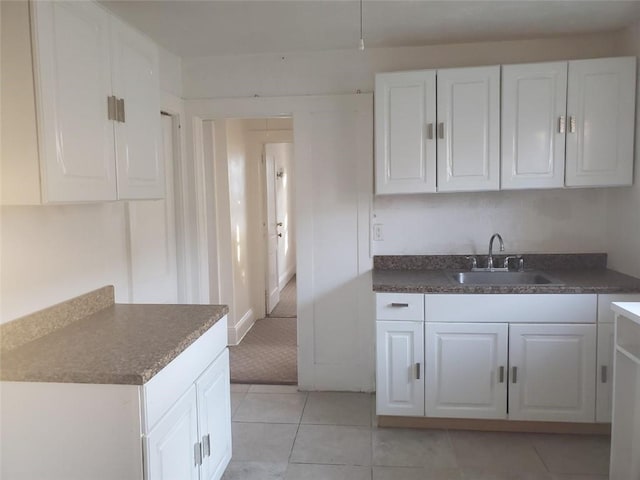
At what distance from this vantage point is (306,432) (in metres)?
2.77

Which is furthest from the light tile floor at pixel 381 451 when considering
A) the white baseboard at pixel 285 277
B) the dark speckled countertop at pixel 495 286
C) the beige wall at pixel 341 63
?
the white baseboard at pixel 285 277

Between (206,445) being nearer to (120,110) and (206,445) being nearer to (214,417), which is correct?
(214,417)

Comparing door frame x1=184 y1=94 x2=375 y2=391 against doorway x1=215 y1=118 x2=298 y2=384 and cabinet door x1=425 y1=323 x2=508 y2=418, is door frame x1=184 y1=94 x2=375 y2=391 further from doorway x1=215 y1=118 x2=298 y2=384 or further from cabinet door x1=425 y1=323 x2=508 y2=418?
cabinet door x1=425 y1=323 x2=508 y2=418

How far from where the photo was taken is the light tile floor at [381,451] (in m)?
2.35

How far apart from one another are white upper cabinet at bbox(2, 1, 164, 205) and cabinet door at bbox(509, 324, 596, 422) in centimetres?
215

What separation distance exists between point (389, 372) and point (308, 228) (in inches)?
43.1

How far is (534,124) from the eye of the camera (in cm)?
273

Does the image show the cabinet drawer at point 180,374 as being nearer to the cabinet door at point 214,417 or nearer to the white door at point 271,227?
the cabinet door at point 214,417

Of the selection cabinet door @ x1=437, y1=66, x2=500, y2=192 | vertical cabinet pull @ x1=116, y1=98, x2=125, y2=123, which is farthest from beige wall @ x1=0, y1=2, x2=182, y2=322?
cabinet door @ x1=437, y1=66, x2=500, y2=192

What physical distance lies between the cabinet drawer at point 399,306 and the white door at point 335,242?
54 centimetres

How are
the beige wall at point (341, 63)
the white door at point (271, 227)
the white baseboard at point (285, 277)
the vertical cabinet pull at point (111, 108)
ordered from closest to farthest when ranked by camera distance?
the vertical cabinet pull at point (111, 108) → the beige wall at point (341, 63) → the white door at point (271, 227) → the white baseboard at point (285, 277)

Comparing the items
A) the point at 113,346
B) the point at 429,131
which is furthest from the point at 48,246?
the point at 429,131

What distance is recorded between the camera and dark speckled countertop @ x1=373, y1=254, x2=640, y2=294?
256cm

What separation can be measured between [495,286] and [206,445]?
1694 millimetres
